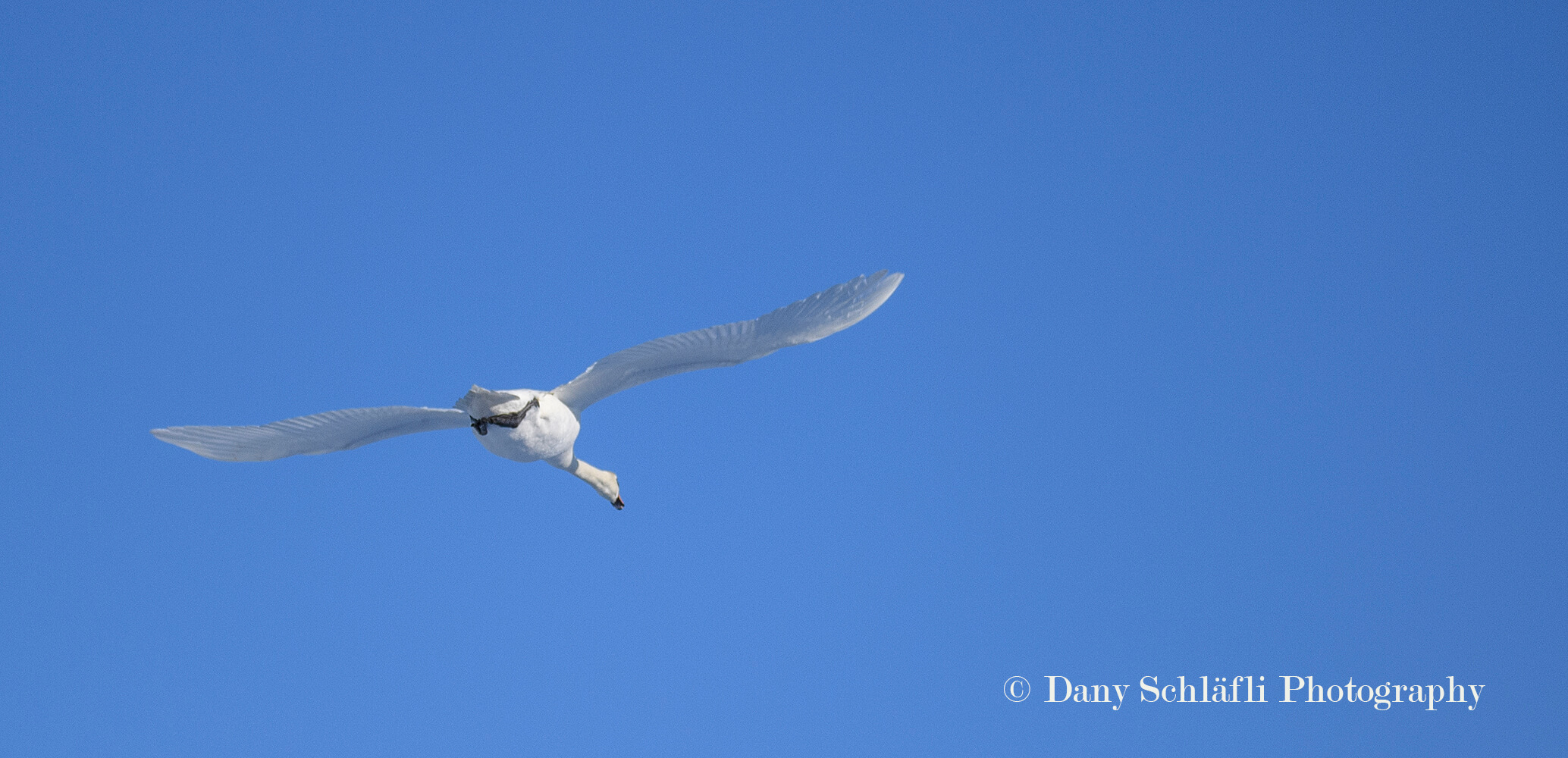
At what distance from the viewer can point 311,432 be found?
18.4 meters

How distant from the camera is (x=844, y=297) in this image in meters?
17.2

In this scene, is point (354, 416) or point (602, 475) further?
point (602, 475)

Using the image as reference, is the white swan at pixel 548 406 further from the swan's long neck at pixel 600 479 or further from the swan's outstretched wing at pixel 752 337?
the swan's long neck at pixel 600 479

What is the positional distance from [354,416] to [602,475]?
227 inches

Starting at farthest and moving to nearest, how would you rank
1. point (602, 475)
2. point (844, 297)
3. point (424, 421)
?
1. point (602, 475)
2. point (424, 421)
3. point (844, 297)

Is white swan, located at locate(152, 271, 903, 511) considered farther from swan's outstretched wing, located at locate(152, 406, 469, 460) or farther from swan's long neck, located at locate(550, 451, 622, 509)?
swan's long neck, located at locate(550, 451, 622, 509)

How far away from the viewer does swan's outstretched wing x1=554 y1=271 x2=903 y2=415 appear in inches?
672

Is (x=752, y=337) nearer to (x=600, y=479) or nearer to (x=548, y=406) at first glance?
(x=548, y=406)

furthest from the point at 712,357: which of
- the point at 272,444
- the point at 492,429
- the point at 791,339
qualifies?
the point at 272,444

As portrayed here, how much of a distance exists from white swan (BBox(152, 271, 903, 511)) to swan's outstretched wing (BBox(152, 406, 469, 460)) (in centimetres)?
1

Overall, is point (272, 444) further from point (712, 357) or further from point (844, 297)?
point (844, 297)

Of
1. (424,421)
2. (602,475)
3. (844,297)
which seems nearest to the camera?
(844,297)

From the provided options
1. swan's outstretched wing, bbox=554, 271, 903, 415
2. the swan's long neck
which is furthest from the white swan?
the swan's long neck

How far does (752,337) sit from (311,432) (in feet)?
19.7
